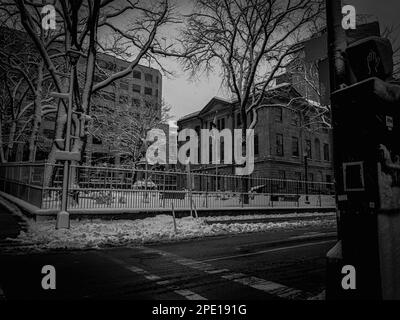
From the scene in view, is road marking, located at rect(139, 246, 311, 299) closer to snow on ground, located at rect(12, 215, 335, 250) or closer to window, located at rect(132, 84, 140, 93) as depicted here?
snow on ground, located at rect(12, 215, 335, 250)

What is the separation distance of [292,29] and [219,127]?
25813 mm

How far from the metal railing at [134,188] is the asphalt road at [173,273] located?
4.76m

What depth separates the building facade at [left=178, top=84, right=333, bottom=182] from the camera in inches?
1524

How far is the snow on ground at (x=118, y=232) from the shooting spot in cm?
785

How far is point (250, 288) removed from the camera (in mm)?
4137

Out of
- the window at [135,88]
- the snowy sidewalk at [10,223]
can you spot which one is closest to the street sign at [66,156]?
the snowy sidewalk at [10,223]

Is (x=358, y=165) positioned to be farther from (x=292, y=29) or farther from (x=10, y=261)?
(x=292, y=29)

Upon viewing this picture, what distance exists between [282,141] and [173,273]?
37.6 meters

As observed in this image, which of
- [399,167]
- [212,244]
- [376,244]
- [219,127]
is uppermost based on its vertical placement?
[219,127]

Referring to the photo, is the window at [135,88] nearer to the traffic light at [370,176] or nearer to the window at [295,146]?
the window at [295,146]

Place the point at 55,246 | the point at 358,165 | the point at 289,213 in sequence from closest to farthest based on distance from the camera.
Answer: the point at 358,165, the point at 55,246, the point at 289,213

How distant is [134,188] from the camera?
42.8 feet
